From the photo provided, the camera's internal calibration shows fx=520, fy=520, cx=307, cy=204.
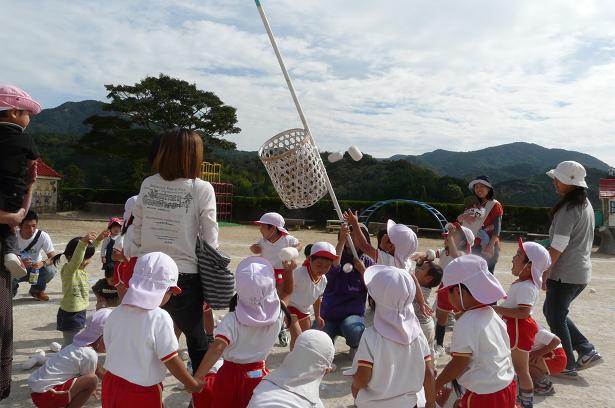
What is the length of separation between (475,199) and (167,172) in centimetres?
407

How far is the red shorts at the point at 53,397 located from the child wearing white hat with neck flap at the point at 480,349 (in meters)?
2.26

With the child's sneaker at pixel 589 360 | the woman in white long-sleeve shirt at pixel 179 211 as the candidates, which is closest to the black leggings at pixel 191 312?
the woman in white long-sleeve shirt at pixel 179 211

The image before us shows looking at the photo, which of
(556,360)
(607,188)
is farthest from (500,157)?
(556,360)

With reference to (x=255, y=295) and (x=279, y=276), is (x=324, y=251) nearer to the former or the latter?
(x=279, y=276)

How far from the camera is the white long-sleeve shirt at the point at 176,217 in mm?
2986

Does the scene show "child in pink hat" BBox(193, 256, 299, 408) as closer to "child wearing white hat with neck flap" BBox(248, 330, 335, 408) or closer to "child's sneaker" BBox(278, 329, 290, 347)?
"child wearing white hat with neck flap" BBox(248, 330, 335, 408)

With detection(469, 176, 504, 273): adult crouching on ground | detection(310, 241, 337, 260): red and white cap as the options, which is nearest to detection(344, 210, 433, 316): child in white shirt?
detection(310, 241, 337, 260): red and white cap

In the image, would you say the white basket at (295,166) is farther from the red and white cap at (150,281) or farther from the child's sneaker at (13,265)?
the child's sneaker at (13,265)

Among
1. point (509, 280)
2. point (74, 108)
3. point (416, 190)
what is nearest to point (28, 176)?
point (509, 280)

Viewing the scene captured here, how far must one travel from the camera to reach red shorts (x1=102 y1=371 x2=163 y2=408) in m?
2.53

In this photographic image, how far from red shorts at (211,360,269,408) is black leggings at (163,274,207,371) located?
269 mm

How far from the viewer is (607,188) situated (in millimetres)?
18719

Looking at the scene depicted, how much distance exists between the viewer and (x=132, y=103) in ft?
113

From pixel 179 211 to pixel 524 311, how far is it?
8.03ft
